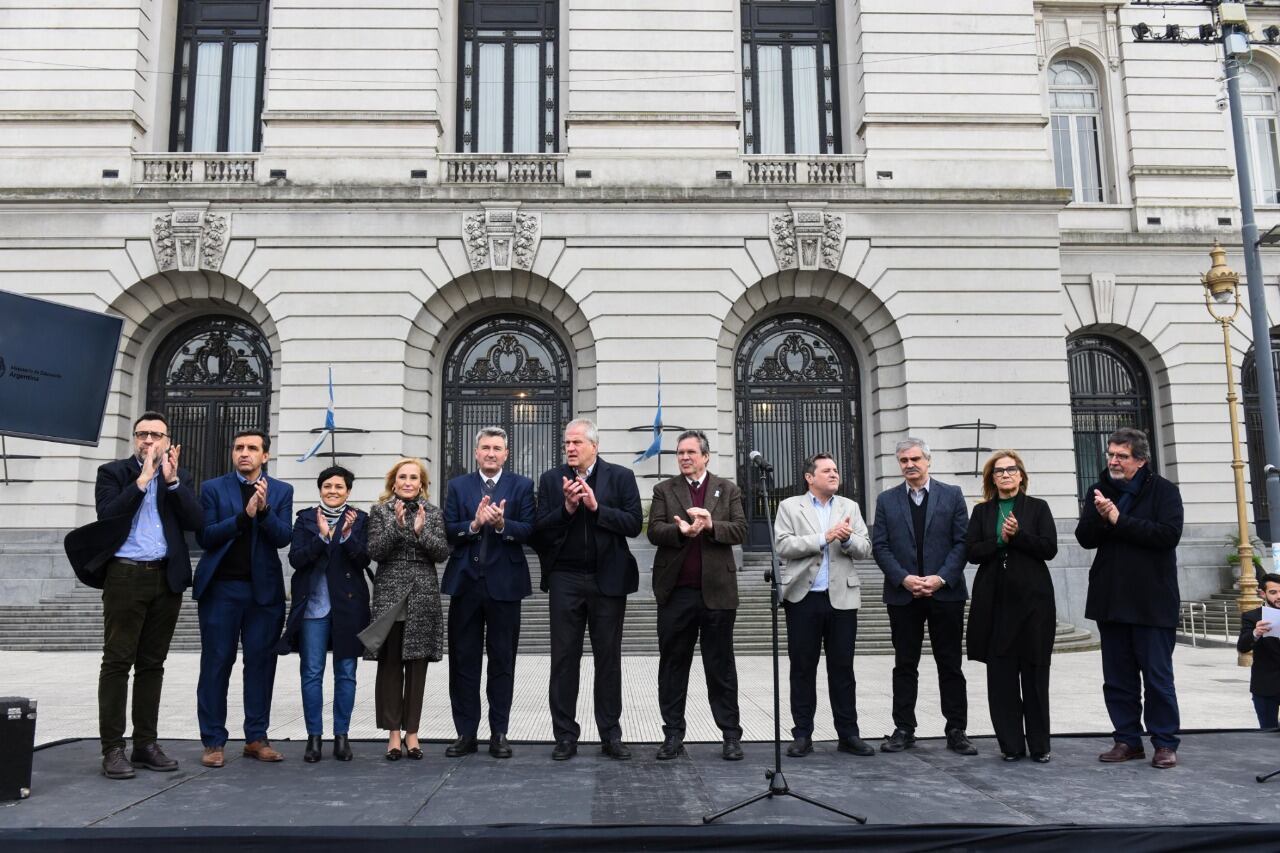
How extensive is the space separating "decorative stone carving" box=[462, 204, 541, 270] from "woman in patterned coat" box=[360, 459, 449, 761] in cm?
1229

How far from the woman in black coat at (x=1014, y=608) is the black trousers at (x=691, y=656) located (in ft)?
6.44

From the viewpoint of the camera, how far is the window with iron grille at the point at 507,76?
2072 centimetres

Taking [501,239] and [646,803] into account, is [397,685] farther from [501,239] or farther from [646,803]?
[501,239]

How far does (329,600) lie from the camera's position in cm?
705

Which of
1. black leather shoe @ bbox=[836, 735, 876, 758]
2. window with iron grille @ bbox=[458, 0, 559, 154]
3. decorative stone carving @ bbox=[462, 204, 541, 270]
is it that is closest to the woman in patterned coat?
black leather shoe @ bbox=[836, 735, 876, 758]

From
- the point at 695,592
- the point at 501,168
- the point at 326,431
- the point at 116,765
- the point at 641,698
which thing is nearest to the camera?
the point at 116,765

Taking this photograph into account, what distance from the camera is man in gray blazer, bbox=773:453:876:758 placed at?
281 inches

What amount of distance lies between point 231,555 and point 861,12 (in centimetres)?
1825

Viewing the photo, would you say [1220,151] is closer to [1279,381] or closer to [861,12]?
[1279,381]

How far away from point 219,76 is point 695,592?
19.2 metres

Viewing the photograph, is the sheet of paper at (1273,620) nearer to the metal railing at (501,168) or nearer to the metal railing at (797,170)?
the metal railing at (797,170)

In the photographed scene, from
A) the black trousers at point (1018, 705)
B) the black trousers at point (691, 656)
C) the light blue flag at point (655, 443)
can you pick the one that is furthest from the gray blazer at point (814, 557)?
the light blue flag at point (655, 443)

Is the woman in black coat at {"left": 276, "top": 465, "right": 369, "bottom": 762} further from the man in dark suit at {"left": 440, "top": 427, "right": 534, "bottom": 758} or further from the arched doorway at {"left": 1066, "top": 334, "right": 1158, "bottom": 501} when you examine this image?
the arched doorway at {"left": 1066, "top": 334, "right": 1158, "bottom": 501}

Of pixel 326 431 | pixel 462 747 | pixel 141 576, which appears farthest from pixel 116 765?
pixel 326 431
